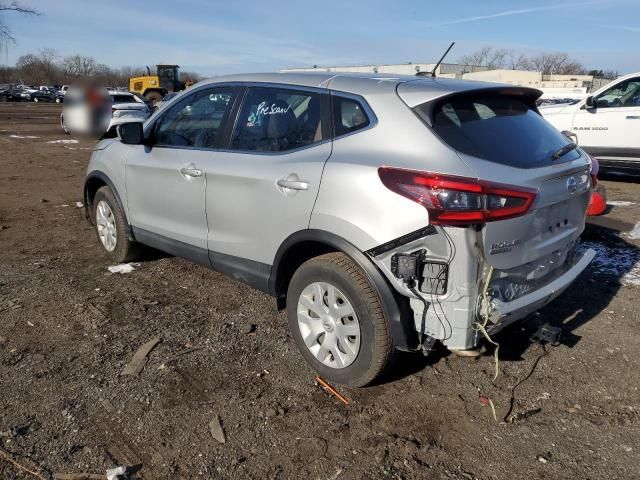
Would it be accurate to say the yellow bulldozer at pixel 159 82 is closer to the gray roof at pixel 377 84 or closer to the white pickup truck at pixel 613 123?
the white pickup truck at pixel 613 123

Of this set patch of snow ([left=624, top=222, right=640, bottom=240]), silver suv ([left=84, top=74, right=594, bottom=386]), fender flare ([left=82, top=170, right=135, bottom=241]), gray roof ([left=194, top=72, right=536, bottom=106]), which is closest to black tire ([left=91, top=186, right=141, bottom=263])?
fender flare ([left=82, top=170, right=135, bottom=241])

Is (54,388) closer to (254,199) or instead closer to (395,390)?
(254,199)

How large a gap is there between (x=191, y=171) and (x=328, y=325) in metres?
1.59

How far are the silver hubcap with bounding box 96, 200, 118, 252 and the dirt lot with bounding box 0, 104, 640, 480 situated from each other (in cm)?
52

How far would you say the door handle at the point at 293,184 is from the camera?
3118 millimetres

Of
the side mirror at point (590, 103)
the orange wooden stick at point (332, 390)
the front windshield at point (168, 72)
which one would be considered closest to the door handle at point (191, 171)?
the orange wooden stick at point (332, 390)

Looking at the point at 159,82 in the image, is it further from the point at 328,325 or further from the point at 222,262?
the point at 328,325

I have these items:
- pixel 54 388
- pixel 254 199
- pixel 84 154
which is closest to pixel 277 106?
pixel 254 199

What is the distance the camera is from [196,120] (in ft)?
13.6

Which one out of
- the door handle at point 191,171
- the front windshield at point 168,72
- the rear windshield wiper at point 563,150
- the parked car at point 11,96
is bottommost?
the door handle at point 191,171

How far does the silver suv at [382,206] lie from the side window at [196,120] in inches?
0.9

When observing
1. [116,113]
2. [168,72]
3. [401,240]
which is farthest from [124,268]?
[168,72]

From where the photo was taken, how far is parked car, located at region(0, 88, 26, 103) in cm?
5629

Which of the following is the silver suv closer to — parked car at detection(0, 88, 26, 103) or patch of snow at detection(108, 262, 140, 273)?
patch of snow at detection(108, 262, 140, 273)
